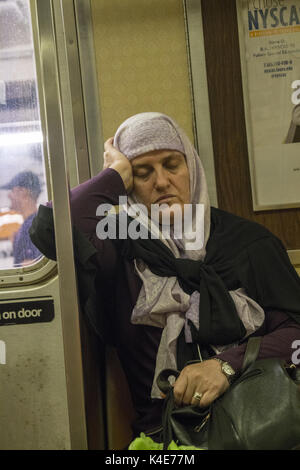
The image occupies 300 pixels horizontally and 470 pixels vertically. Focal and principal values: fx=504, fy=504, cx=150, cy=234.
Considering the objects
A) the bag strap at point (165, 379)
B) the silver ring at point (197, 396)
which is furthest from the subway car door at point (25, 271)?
the silver ring at point (197, 396)

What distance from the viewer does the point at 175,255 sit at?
149cm

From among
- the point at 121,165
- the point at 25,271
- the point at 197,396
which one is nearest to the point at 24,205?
the point at 25,271

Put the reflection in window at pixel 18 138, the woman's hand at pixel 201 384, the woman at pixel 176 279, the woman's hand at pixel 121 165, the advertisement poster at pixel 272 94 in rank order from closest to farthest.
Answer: the woman's hand at pixel 201 384, the woman at pixel 176 279, the woman's hand at pixel 121 165, the advertisement poster at pixel 272 94, the reflection in window at pixel 18 138

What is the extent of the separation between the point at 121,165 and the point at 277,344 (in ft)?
2.26

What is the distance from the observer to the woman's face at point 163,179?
1.54 meters

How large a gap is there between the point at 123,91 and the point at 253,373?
109cm

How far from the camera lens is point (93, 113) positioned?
1826mm

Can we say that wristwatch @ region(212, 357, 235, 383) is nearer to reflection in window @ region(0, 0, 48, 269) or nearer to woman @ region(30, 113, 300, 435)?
woman @ region(30, 113, 300, 435)

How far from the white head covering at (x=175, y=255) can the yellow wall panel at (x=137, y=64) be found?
0.82ft

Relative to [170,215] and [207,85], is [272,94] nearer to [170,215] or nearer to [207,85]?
[207,85]

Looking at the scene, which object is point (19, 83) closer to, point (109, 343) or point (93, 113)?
point (93, 113)

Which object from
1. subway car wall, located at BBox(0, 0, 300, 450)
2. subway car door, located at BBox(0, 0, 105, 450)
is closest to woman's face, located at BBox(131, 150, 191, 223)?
subway car wall, located at BBox(0, 0, 300, 450)

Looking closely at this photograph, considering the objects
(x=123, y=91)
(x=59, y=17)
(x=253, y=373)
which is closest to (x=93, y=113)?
(x=123, y=91)

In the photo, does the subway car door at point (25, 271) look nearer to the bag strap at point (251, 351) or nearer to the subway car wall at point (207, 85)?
the subway car wall at point (207, 85)
